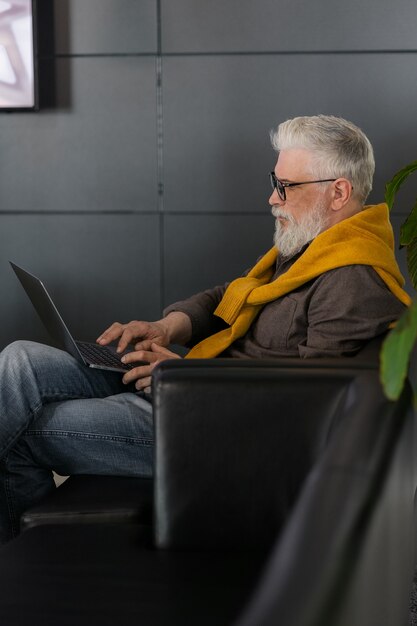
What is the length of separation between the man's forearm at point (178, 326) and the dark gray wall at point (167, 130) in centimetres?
102

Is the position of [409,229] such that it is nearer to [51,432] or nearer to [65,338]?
[65,338]

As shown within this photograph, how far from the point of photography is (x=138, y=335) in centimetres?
257

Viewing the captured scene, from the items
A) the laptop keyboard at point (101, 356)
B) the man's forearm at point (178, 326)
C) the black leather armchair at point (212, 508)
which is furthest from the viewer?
the man's forearm at point (178, 326)

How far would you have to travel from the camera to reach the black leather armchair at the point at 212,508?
1366 millimetres

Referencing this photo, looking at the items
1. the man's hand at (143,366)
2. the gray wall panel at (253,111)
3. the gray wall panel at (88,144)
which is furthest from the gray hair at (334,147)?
the gray wall panel at (88,144)

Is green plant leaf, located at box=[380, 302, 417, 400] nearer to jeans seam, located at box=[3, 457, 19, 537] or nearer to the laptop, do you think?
the laptop

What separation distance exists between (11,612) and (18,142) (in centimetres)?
257

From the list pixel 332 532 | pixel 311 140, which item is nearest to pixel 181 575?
pixel 332 532

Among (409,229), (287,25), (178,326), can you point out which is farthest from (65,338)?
(287,25)

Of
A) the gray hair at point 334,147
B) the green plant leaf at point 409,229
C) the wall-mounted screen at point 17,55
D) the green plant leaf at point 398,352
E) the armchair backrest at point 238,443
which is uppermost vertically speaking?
the wall-mounted screen at point 17,55

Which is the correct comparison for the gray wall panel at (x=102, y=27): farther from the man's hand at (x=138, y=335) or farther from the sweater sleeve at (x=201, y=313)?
the man's hand at (x=138, y=335)

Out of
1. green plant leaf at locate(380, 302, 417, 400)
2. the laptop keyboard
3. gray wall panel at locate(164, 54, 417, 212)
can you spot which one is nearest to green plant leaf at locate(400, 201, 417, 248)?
the laptop keyboard

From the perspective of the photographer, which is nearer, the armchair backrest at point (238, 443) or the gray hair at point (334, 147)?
the armchair backrest at point (238, 443)

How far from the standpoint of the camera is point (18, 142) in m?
3.66
